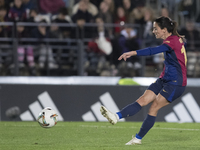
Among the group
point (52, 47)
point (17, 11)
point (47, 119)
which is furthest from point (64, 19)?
point (47, 119)

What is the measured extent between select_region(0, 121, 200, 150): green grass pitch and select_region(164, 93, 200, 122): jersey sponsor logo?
1.38 feet

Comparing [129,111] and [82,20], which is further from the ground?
[82,20]

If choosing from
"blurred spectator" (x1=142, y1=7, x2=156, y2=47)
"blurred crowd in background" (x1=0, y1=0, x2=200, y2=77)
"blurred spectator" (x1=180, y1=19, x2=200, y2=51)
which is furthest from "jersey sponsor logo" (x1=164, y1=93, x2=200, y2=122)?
"blurred spectator" (x1=180, y1=19, x2=200, y2=51)

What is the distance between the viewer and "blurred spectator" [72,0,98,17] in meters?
11.0

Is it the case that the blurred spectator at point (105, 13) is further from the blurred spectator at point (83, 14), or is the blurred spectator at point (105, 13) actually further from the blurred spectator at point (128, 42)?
the blurred spectator at point (128, 42)

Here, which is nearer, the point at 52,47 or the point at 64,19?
the point at 52,47

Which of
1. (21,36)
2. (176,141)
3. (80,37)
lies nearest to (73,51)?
(80,37)

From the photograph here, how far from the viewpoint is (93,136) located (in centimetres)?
704

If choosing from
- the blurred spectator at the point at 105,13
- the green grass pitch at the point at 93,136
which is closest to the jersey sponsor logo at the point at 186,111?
the green grass pitch at the point at 93,136

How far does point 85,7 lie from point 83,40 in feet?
3.77

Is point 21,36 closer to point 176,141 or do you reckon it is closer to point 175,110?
point 175,110

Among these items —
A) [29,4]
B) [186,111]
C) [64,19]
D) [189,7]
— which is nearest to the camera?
[186,111]

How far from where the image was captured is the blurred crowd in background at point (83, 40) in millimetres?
10305

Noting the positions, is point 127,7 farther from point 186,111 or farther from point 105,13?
point 186,111
